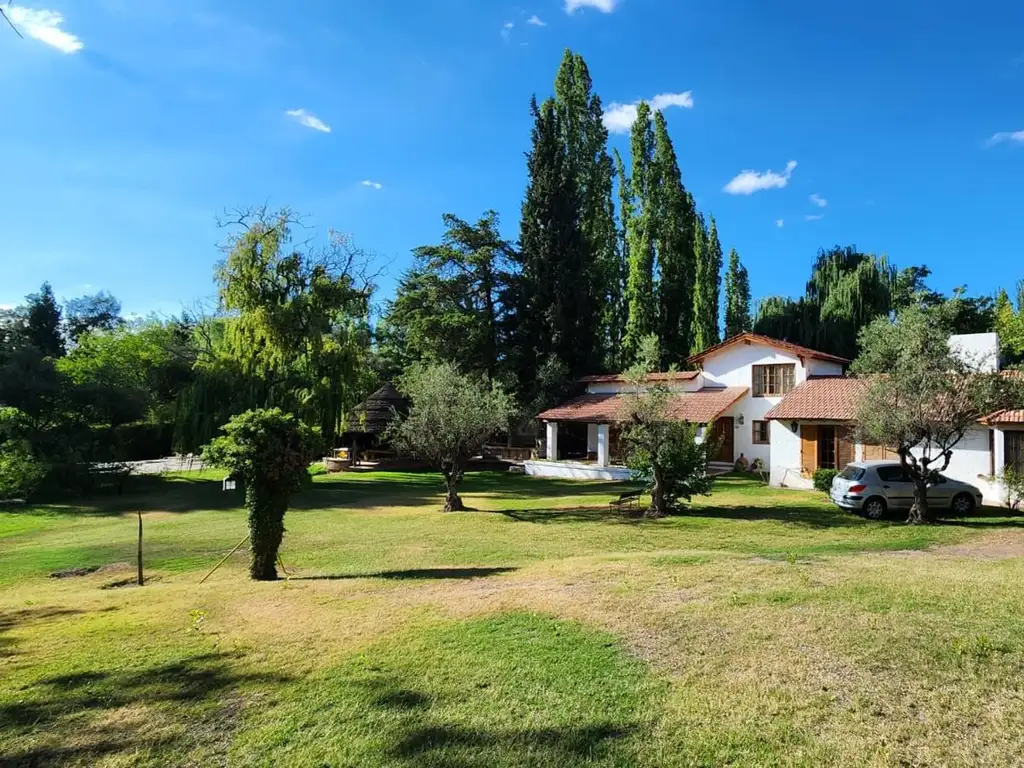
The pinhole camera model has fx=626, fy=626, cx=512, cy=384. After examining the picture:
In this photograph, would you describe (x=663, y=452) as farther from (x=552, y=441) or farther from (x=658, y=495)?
(x=552, y=441)

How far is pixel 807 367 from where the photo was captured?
1181 inches

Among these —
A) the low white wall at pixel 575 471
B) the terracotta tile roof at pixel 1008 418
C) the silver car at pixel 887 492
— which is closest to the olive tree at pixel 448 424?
the silver car at pixel 887 492

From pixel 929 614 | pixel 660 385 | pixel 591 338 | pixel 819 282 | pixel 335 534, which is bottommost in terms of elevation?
pixel 335 534

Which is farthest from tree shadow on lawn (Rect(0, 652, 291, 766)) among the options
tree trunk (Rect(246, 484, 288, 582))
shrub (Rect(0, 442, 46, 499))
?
shrub (Rect(0, 442, 46, 499))

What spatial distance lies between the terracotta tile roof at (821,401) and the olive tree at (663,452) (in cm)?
722

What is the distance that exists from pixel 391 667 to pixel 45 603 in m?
7.07

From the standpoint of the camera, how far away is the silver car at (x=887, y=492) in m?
17.5

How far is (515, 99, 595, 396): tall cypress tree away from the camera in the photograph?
134ft

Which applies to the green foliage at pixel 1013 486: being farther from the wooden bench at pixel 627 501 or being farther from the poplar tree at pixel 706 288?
the poplar tree at pixel 706 288

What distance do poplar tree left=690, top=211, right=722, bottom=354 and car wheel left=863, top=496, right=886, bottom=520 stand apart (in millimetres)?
26560

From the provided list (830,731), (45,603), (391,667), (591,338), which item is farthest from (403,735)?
(591,338)

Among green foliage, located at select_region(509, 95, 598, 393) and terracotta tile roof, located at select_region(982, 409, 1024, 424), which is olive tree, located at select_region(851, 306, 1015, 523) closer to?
terracotta tile roof, located at select_region(982, 409, 1024, 424)

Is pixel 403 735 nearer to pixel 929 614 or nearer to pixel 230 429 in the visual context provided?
pixel 929 614

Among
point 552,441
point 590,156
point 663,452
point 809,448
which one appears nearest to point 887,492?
point 663,452
